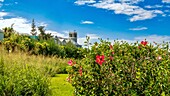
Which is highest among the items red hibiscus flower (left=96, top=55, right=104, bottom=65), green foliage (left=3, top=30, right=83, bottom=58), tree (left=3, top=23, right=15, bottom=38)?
tree (left=3, top=23, right=15, bottom=38)

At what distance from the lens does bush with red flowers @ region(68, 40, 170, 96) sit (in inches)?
226

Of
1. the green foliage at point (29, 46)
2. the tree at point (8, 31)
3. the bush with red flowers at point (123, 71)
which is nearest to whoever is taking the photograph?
the bush with red flowers at point (123, 71)

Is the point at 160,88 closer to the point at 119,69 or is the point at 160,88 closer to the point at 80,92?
the point at 119,69

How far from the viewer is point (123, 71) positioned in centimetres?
584

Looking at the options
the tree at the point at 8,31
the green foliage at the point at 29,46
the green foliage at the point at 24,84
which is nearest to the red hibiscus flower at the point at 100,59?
the green foliage at the point at 24,84

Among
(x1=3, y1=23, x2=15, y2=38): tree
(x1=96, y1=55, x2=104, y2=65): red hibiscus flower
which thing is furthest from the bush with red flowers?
(x1=3, y1=23, x2=15, y2=38): tree

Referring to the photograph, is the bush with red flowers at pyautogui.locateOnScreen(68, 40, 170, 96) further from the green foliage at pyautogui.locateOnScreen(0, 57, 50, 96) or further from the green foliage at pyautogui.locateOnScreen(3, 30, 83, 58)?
the green foliage at pyautogui.locateOnScreen(3, 30, 83, 58)

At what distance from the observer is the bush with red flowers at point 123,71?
5.74 metres

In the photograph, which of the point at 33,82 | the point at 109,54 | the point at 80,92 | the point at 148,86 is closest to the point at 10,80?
the point at 33,82

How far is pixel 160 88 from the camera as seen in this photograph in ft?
18.8

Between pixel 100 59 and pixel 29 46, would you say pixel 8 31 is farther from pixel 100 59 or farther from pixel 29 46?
pixel 100 59

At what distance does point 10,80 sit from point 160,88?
2678 mm

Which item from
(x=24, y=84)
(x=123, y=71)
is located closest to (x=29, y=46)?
(x=24, y=84)

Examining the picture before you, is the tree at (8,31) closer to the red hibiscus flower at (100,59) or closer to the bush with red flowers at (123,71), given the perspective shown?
the bush with red flowers at (123,71)
